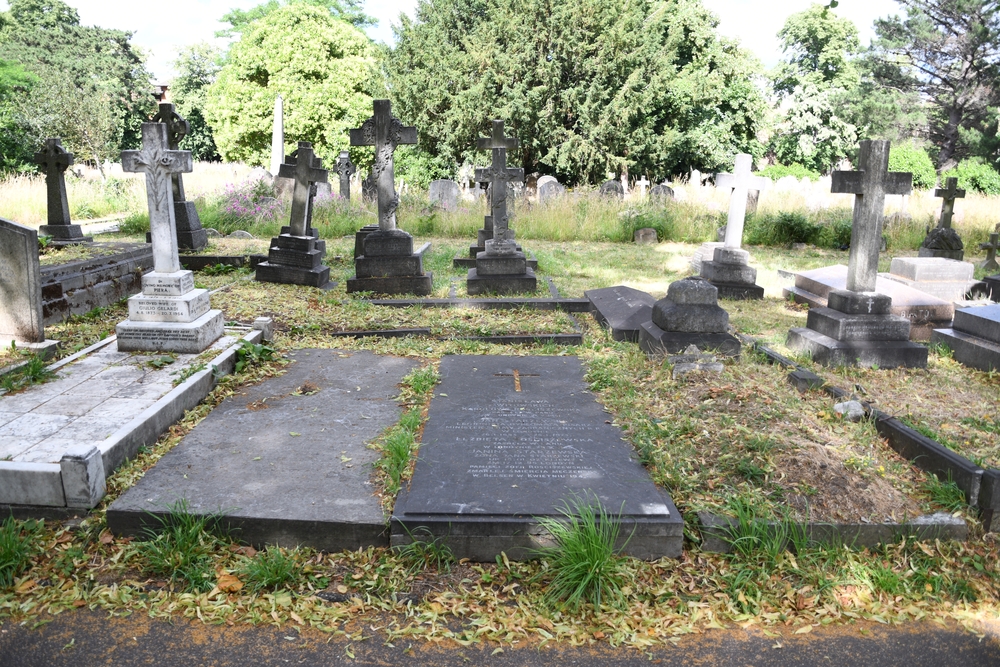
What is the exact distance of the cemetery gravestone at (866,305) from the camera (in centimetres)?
620

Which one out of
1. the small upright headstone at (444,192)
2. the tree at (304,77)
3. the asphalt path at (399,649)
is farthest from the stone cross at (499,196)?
the tree at (304,77)

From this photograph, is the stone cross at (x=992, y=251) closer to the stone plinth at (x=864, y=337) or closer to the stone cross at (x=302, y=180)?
the stone plinth at (x=864, y=337)

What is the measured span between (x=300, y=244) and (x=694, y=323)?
220 inches

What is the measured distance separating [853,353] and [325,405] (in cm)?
456

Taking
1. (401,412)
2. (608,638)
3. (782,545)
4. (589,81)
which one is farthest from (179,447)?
(589,81)

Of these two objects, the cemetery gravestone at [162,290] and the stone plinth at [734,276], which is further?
the stone plinth at [734,276]

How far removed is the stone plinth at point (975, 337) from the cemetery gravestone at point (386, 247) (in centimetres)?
584

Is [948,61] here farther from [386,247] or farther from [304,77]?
[386,247]

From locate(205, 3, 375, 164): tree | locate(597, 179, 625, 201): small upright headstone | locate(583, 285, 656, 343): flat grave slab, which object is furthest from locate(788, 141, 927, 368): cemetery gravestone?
locate(205, 3, 375, 164): tree

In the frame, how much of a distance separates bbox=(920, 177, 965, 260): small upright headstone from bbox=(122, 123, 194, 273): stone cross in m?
10.8

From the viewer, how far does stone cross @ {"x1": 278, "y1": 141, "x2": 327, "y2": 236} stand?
31.3 feet

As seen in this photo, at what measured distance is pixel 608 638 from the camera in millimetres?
2869

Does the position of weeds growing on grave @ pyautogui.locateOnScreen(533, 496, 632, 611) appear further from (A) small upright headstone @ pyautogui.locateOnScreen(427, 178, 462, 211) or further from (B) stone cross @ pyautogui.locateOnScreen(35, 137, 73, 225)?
(A) small upright headstone @ pyautogui.locateOnScreen(427, 178, 462, 211)

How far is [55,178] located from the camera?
33.6ft
